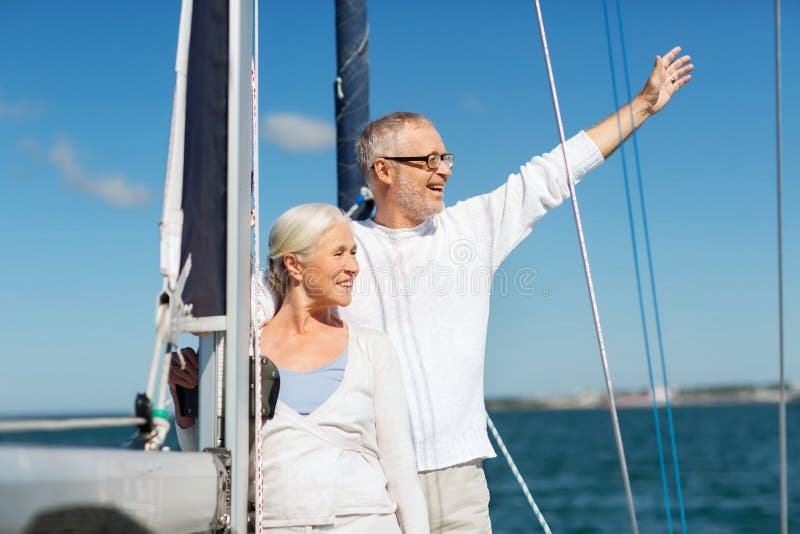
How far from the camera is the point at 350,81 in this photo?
353 cm

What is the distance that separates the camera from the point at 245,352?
1799 mm

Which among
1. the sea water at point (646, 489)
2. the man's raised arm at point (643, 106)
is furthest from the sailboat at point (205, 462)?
the sea water at point (646, 489)

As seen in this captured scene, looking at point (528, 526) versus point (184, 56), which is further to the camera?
point (528, 526)

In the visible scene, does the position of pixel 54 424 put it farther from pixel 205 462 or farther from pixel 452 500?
pixel 452 500

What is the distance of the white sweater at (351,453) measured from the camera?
192cm

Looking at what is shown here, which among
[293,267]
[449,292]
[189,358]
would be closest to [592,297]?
[449,292]

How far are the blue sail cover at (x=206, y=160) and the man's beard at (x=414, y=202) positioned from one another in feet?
2.80

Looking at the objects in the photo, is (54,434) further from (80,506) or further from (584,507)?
(584,507)

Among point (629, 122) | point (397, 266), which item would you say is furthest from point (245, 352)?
point (629, 122)

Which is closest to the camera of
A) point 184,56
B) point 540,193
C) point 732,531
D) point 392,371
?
point 184,56

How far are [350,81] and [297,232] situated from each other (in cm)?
154

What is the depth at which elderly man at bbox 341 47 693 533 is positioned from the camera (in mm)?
2426

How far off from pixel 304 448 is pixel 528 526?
18332 millimetres

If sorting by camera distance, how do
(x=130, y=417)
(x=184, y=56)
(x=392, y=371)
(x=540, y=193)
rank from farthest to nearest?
(x=540, y=193) < (x=392, y=371) < (x=184, y=56) < (x=130, y=417)
